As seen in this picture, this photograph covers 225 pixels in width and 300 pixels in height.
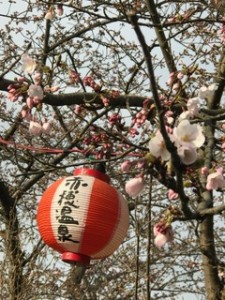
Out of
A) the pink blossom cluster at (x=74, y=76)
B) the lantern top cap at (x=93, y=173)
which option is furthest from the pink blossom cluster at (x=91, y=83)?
the lantern top cap at (x=93, y=173)

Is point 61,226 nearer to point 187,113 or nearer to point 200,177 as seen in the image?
point 200,177

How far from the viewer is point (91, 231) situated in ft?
10.1

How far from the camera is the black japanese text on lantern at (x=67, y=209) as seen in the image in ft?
10.2

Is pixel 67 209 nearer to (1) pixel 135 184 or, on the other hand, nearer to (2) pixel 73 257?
(2) pixel 73 257

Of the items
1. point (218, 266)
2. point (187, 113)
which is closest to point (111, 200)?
point (187, 113)

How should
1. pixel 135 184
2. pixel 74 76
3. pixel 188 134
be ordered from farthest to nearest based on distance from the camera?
pixel 74 76
pixel 135 184
pixel 188 134

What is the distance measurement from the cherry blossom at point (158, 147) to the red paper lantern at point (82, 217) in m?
1.31

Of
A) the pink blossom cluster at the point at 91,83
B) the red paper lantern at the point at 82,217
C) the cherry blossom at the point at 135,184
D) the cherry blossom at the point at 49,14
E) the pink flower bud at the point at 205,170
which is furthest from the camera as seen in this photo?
the cherry blossom at the point at 49,14

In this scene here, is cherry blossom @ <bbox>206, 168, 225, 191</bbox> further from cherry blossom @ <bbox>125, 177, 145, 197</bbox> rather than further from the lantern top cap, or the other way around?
the lantern top cap

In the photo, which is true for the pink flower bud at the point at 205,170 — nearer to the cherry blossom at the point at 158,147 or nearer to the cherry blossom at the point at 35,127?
the cherry blossom at the point at 158,147

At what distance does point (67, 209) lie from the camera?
123 inches

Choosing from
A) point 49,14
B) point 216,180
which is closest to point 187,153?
point 216,180

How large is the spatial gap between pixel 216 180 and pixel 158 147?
50 centimetres

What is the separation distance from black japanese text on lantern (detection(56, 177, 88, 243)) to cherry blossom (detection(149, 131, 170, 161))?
1.32 meters
